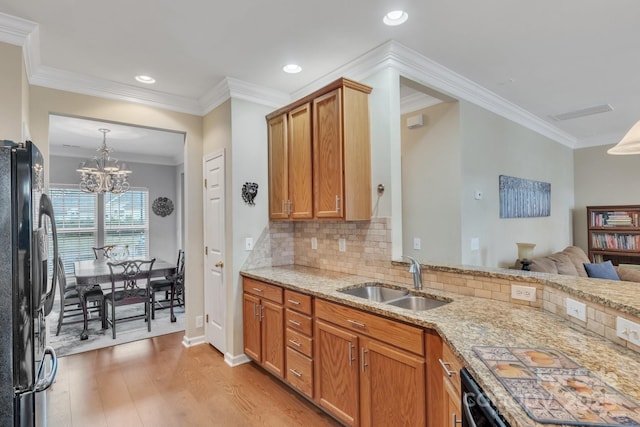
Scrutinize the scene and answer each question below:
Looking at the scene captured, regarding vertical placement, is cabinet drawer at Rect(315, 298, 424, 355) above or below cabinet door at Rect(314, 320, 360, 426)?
above

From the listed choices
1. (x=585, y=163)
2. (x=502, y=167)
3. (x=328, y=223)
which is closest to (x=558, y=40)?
(x=502, y=167)

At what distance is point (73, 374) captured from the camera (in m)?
3.08

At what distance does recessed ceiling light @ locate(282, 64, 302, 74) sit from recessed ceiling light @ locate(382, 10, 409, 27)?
3.09 ft

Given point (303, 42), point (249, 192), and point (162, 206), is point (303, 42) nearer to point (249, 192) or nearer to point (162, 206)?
point (249, 192)

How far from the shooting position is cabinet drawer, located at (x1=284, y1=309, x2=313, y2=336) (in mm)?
2418

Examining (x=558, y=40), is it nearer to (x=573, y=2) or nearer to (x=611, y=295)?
(x=573, y=2)

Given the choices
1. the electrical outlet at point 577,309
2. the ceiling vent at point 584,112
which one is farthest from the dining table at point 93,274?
the ceiling vent at point 584,112

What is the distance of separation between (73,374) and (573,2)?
481cm

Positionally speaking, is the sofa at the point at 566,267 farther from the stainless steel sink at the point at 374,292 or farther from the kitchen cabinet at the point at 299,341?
the kitchen cabinet at the point at 299,341

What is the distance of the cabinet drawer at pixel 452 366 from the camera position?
4.47 feet

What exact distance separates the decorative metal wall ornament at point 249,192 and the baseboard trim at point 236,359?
4.84 feet

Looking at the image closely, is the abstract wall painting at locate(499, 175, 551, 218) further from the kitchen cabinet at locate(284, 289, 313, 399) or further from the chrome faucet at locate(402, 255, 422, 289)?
the kitchen cabinet at locate(284, 289, 313, 399)

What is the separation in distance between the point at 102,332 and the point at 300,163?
3388 mm

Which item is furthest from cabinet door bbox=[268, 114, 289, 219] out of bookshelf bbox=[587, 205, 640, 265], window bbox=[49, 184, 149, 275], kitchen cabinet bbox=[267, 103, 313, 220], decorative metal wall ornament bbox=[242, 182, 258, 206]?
bookshelf bbox=[587, 205, 640, 265]
